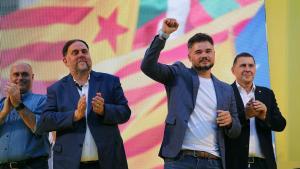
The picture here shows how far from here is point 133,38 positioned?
13.0 feet

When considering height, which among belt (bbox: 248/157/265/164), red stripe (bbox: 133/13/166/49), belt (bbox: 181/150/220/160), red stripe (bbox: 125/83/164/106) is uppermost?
red stripe (bbox: 133/13/166/49)

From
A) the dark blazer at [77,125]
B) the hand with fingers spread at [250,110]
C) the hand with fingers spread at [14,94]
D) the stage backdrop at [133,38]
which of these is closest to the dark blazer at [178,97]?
the hand with fingers spread at [250,110]

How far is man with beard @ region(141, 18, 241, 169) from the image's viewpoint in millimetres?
2631

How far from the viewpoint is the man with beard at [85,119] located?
2.69m

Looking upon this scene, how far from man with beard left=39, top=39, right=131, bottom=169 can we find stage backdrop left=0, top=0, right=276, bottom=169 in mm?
982

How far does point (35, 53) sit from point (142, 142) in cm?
120

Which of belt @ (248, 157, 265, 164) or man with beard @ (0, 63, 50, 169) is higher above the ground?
man with beard @ (0, 63, 50, 169)

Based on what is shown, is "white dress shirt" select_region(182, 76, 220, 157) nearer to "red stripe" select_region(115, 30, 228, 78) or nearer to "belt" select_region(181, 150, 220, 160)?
"belt" select_region(181, 150, 220, 160)

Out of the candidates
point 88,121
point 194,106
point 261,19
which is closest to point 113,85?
point 88,121

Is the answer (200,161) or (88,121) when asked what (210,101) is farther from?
(88,121)

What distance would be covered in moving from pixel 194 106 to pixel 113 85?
56cm

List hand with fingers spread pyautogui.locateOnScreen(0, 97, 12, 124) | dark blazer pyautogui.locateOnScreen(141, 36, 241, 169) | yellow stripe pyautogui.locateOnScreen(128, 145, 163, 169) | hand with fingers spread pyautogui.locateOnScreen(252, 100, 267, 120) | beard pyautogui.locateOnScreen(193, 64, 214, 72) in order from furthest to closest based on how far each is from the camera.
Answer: yellow stripe pyautogui.locateOnScreen(128, 145, 163, 169)
hand with fingers spread pyautogui.locateOnScreen(0, 97, 12, 124)
hand with fingers spread pyautogui.locateOnScreen(252, 100, 267, 120)
beard pyautogui.locateOnScreen(193, 64, 214, 72)
dark blazer pyautogui.locateOnScreen(141, 36, 241, 169)

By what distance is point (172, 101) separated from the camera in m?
2.78

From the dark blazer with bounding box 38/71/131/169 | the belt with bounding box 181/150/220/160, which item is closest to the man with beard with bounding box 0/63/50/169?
the dark blazer with bounding box 38/71/131/169
